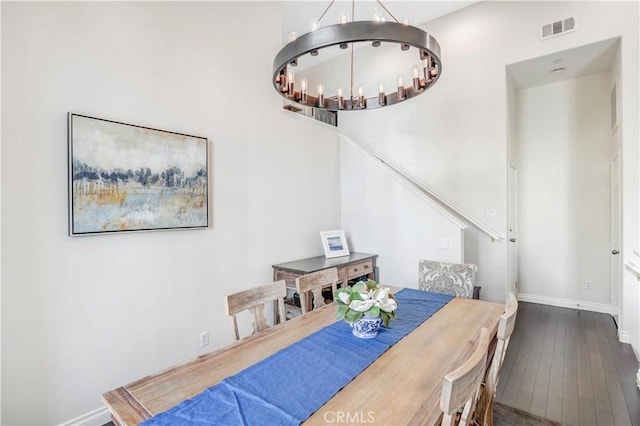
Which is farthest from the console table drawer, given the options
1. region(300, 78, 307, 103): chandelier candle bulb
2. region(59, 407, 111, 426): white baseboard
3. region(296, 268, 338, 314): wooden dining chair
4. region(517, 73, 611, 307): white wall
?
region(517, 73, 611, 307): white wall

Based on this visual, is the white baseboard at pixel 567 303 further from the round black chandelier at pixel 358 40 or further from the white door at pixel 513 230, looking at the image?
the round black chandelier at pixel 358 40

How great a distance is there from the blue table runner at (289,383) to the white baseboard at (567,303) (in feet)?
13.7

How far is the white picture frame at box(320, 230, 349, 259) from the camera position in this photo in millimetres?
3986

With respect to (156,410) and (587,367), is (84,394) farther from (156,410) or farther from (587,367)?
(587,367)

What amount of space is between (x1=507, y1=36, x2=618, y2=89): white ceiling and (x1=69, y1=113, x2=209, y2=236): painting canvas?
163 inches

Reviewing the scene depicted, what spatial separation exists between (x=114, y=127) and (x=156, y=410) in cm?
190

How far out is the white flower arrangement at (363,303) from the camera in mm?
1611

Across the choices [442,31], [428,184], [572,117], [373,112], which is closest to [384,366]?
[428,184]

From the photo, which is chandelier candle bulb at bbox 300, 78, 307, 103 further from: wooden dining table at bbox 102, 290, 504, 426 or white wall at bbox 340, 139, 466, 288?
white wall at bbox 340, 139, 466, 288

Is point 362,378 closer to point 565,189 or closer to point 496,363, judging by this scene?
point 496,363

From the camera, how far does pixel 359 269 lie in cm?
379

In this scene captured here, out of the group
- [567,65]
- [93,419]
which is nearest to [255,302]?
[93,419]

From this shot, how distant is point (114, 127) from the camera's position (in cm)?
222

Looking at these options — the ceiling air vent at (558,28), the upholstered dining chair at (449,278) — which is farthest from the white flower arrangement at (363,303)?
the ceiling air vent at (558,28)
